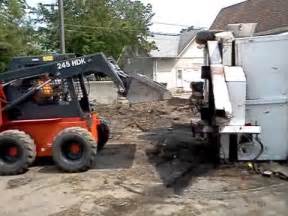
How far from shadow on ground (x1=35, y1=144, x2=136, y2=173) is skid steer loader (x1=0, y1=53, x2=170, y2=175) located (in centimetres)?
30

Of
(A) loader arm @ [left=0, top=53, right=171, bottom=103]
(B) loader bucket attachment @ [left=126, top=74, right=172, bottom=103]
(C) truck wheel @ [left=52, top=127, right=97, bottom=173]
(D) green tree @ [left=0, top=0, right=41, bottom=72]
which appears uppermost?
(D) green tree @ [left=0, top=0, right=41, bottom=72]

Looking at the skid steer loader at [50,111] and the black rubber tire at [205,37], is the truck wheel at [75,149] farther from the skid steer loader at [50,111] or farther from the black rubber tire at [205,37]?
the black rubber tire at [205,37]

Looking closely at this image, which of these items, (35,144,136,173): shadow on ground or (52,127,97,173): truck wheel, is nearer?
(52,127,97,173): truck wheel

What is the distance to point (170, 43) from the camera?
169 feet

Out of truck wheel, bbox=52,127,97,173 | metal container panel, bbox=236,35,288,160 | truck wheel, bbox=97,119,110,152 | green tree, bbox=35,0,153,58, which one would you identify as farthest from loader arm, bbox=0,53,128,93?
green tree, bbox=35,0,153,58

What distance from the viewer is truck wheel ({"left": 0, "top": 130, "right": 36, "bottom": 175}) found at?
943cm

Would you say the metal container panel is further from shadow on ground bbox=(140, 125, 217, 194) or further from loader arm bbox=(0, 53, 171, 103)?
loader arm bbox=(0, 53, 171, 103)

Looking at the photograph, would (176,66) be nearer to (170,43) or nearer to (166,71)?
(166,71)

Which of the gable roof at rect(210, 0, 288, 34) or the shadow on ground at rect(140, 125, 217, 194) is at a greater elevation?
the gable roof at rect(210, 0, 288, 34)

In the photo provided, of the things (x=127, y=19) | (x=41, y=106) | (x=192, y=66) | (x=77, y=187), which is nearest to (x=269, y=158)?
(x=77, y=187)

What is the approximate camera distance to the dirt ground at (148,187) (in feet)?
23.0

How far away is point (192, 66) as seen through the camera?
158 ft

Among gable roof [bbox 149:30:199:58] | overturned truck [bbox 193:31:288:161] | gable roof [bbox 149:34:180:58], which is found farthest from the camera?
gable roof [bbox 149:30:199:58]

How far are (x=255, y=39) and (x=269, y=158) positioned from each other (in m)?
2.11
